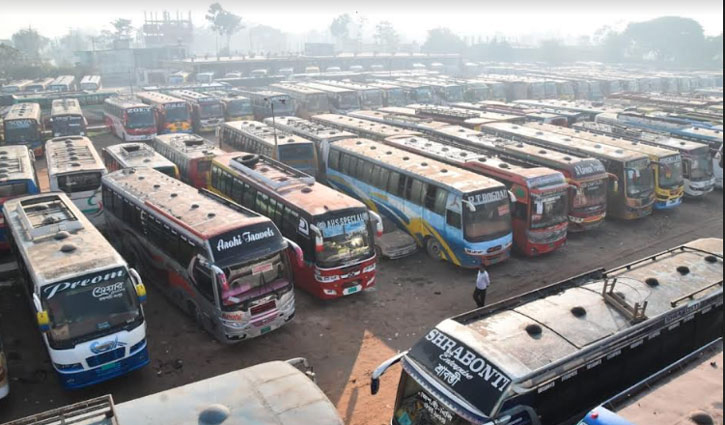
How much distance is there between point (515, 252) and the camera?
61.2ft

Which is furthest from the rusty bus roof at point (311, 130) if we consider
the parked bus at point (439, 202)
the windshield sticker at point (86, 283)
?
the windshield sticker at point (86, 283)

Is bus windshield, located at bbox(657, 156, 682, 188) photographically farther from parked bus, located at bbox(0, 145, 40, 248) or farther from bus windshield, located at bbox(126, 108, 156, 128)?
bus windshield, located at bbox(126, 108, 156, 128)

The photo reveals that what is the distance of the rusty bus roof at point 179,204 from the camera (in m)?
12.8

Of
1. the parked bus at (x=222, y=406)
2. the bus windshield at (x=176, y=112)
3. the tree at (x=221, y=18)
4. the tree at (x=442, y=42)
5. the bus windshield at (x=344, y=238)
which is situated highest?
the tree at (x=221, y=18)

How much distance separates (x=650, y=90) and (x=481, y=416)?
56.7m

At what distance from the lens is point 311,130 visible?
85.0 ft

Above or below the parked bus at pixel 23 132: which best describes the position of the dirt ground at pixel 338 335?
below

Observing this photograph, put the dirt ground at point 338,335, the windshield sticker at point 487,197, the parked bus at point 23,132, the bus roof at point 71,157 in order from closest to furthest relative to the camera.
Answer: the dirt ground at point 338,335, the windshield sticker at point 487,197, the bus roof at point 71,157, the parked bus at point 23,132

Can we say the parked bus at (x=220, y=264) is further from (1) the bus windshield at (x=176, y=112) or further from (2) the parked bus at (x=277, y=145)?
(1) the bus windshield at (x=176, y=112)

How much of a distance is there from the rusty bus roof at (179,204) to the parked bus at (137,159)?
2.03 m

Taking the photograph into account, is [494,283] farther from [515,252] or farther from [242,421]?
[242,421]

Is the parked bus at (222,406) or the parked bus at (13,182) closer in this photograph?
the parked bus at (222,406)

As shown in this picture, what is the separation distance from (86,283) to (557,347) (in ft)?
28.2

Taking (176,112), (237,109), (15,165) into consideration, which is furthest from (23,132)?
(15,165)
